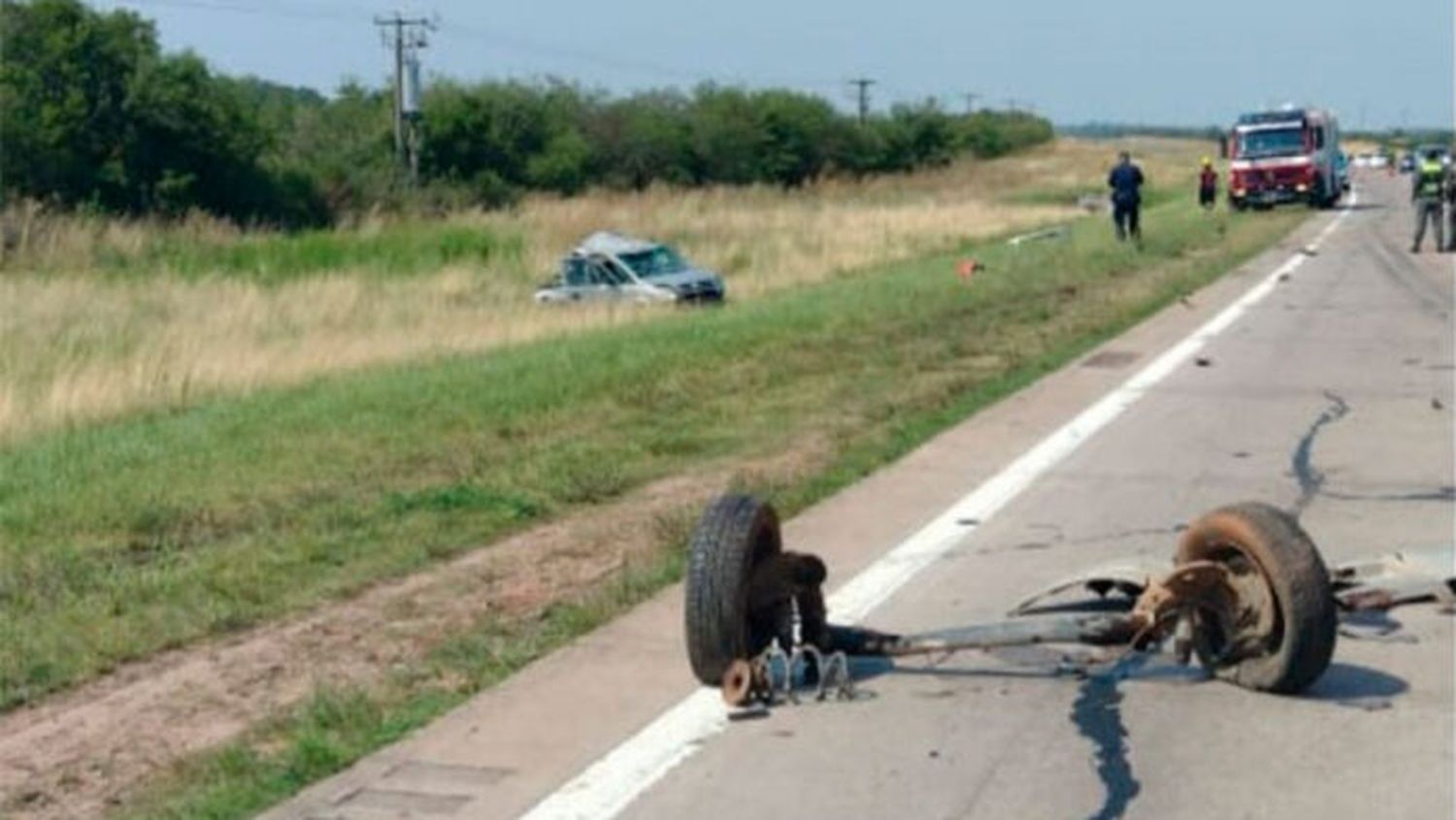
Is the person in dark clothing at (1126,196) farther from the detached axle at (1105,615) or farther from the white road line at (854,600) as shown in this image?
the detached axle at (1105,615)

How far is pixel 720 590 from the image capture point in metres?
7.62

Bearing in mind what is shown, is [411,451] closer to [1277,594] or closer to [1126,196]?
[1277,594]

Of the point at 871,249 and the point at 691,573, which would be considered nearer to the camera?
the point at 691,573

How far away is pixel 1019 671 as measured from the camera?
26.3ft

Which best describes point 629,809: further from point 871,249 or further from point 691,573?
point 871,249

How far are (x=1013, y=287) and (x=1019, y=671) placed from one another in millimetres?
22551

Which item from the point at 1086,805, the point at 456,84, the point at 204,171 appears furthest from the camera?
the point at 456,84

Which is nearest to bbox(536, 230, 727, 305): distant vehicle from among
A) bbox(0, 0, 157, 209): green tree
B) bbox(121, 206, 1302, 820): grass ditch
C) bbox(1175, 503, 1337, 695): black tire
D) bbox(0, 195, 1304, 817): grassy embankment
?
bbox(121, 206, 1302, 820): grass ditch

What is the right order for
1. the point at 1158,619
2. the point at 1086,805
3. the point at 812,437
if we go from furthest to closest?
A: the point at 812,437
the point at 1158,619
the point at 1086,805

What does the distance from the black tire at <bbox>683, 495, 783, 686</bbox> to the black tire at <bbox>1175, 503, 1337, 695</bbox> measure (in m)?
1.49

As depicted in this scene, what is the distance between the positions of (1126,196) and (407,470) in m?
29.9

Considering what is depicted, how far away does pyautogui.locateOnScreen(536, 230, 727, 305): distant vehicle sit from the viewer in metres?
35.8

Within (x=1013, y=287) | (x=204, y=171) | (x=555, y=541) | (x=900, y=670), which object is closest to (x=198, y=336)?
(x=1013, y=287)

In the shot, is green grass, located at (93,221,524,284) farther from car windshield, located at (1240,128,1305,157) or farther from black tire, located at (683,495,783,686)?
black tire, located at (683,495,783,686)
